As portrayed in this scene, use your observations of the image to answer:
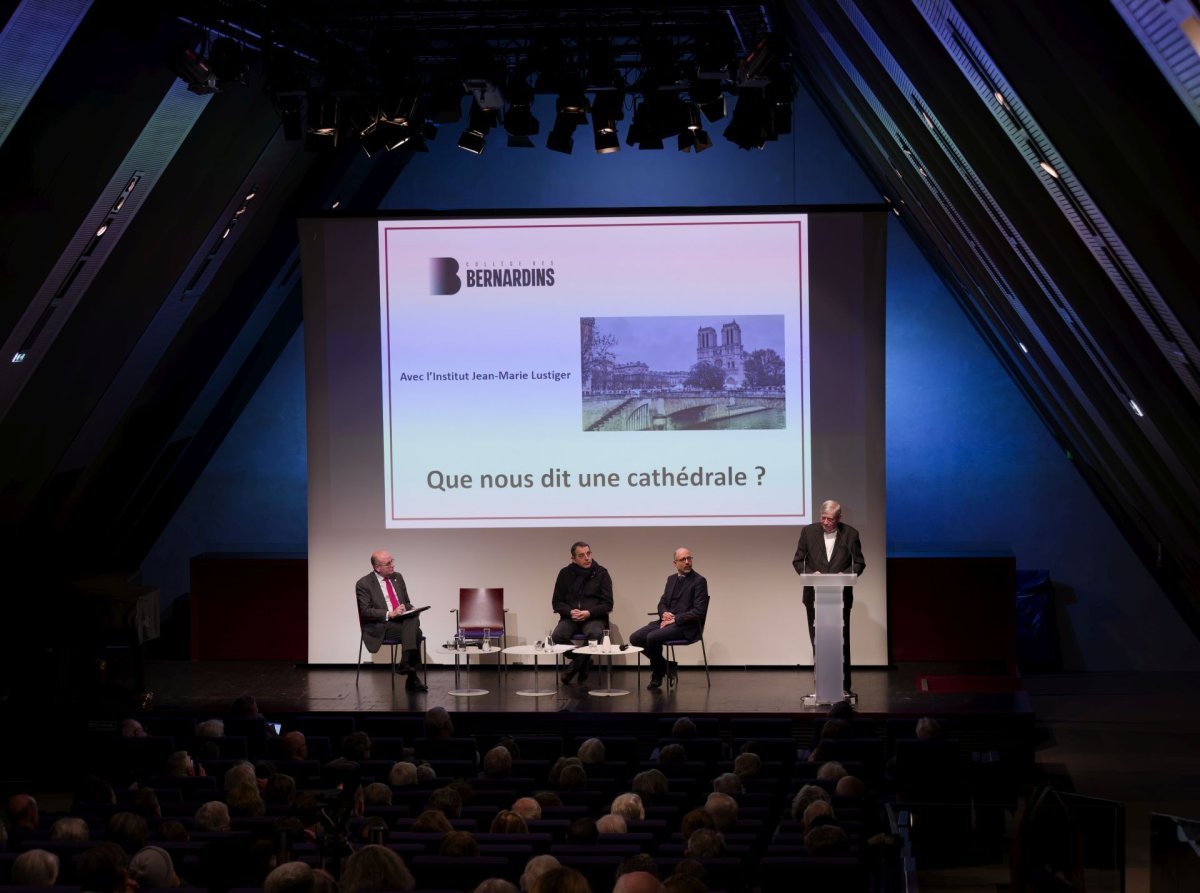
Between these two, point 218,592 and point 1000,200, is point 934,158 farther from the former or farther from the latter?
point 218,592

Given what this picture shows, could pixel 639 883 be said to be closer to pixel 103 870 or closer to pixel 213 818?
pixel 103 870

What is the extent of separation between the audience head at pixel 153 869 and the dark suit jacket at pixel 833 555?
6.26 meters

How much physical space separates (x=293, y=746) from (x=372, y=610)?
3.35 metres

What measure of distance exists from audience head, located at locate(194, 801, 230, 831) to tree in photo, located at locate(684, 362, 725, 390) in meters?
6.48

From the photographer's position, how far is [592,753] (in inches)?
295

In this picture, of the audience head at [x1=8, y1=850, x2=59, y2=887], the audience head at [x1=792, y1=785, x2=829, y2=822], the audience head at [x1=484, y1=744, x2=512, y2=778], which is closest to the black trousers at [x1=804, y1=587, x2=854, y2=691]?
the audience head at [x1=484, y1=744, x2=512, y2=778]

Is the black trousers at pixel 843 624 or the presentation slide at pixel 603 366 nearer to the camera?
the black trousers at pixel 843 624

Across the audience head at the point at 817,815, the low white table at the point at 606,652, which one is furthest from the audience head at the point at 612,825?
the low white table at the point at 606,652

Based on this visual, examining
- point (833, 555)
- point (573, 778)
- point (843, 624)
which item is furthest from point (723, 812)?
point (833, 555)

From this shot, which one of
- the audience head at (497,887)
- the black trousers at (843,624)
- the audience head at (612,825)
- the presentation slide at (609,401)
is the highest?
the presentation slide at (609,401)

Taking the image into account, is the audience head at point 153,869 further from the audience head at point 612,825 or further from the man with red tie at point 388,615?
the man with red tie at point 388,615

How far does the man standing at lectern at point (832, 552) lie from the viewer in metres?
10.6

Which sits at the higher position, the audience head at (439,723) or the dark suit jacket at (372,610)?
the dark suit jacket at (372,610)

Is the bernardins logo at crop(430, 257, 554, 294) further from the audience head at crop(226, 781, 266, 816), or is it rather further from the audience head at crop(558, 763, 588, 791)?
the audience head at crop(226, 781, 266, 816)
